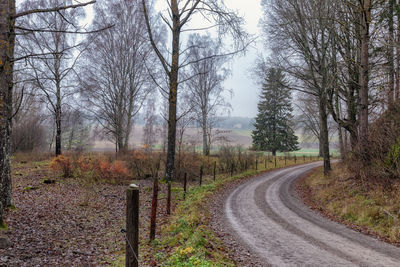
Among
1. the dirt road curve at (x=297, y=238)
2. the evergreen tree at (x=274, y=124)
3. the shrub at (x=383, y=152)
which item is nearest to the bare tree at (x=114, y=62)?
the dirt road curve at (x=297, y=238)

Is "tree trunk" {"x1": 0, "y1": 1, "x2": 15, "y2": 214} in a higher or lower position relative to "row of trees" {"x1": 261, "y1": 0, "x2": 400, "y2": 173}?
lower

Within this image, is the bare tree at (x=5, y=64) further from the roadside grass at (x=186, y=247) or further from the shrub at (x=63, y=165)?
the shrub at (x=63, y=165)

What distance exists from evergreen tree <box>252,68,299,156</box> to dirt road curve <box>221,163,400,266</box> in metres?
30.0

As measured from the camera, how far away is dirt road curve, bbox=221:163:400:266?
5133 mm

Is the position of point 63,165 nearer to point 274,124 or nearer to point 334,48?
point 334,48

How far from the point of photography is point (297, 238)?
6.43m

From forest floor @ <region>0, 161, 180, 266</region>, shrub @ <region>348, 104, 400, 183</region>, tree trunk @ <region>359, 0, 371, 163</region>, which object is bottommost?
forest floor @ <region>0, 161, 180, 266</region>

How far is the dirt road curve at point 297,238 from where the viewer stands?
16.8ft

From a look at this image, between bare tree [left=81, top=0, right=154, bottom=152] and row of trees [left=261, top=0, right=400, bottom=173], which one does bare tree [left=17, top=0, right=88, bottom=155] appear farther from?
row of trees [left=261, top=0, right=400, bottom=173]

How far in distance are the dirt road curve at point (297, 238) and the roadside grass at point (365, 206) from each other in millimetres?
619

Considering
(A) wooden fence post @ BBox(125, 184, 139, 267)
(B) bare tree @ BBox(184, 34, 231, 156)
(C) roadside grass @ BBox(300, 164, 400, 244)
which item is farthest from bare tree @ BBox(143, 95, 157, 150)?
(A) wooden fence post @ BBox(125, 184, 139, 267)

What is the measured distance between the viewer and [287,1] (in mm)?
16141

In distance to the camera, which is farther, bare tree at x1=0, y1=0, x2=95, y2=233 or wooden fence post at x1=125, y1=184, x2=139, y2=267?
bare tree at x1=0, y1=0, x2=95, y2=233

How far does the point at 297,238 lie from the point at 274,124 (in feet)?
118
